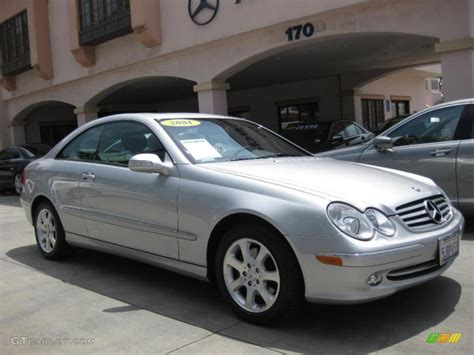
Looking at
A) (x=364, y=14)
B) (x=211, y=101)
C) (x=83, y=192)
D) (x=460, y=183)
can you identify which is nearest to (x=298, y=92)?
(x=211, y=101)

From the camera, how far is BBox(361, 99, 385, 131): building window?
69.7ft

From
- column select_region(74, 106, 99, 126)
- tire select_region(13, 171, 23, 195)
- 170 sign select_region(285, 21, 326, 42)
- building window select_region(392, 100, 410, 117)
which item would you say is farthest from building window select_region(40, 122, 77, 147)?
170 sign select_region(285, 21, 326, 42)

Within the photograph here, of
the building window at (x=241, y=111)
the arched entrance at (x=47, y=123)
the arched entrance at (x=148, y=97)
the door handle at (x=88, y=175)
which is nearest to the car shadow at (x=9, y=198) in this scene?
the arched entrance at (x=148, y=97)

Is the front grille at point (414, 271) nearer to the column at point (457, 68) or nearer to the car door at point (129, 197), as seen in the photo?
the car door at point (129, 197)

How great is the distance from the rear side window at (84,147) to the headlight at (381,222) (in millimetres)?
2933

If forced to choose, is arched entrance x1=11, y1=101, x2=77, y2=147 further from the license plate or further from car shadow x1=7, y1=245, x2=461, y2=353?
the license plate

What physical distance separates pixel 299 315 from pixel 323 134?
845cm

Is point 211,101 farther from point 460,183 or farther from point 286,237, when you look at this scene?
point 286,237

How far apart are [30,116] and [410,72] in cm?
1746

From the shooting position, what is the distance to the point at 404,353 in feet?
10.4

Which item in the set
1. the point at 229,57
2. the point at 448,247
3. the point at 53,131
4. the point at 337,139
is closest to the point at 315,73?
the point at 229,57

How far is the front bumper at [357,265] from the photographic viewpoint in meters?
3.23

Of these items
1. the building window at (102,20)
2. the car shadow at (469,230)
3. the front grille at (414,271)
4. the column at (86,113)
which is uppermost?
the building window at (102,20)

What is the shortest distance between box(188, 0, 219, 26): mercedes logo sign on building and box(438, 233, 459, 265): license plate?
9.67 m
